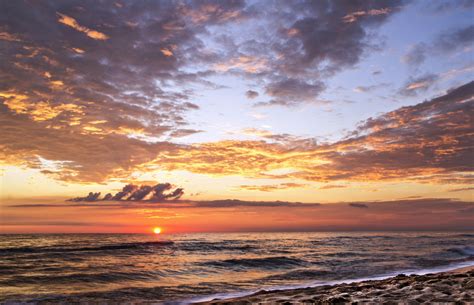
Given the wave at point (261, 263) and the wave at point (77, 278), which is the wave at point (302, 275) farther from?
the wave at point (77, 278)

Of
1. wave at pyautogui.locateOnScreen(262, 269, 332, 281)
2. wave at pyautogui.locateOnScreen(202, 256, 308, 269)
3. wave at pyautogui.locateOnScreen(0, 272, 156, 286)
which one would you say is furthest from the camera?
wave at pyautogui.locateOnScreen(202, 256, 308, 269)

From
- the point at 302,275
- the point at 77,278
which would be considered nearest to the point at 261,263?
the point at 302,275

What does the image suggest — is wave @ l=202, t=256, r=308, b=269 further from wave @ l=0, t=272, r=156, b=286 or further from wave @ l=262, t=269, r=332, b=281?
wave @ l=0, t=272, r=156, b=286

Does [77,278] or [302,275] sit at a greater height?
[77,278]

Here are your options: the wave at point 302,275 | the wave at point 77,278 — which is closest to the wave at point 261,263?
the wave at point 302,275

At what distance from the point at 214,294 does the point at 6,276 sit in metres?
20.8

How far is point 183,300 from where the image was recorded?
669 inches

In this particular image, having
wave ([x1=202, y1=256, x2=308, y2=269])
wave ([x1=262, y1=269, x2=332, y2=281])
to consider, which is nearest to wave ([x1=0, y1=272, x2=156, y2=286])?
wave ([x1=262, y1=269, x2=332, y2=281])

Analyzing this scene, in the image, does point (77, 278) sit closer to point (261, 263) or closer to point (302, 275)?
point (302, 275)

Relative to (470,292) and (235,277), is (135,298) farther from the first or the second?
(470,292)

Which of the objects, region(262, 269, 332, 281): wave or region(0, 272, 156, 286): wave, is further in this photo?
region(262, 269, 332, 281): wave

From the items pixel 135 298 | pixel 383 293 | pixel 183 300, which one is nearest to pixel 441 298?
pixel 383 293

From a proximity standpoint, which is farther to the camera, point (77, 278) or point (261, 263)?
point (261, 263)

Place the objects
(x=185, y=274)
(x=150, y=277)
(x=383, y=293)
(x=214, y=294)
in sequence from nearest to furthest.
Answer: (x=383, y=293) < (x=214, y=294) < (x=150, y=277) < (x=185, y=274)
